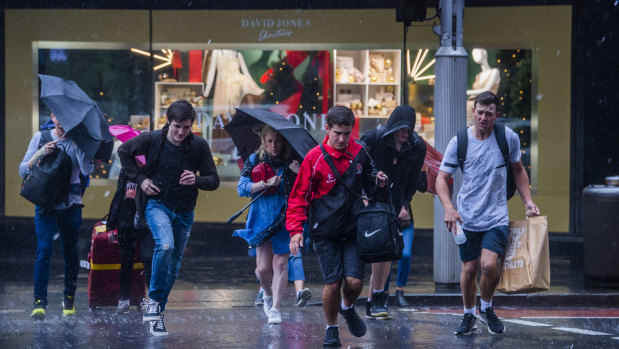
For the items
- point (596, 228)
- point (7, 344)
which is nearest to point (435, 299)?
point (596, 228)

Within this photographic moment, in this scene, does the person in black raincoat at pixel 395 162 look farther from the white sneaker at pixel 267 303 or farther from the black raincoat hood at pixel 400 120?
the white sneaker at pixel 267 303

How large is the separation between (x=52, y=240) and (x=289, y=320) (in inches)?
89.6

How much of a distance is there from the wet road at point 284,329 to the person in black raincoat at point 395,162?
306 millimetres

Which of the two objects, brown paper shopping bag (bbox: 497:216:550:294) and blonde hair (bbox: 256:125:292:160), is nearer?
brown paper shopping bag (bbox: 497:216:550:294)

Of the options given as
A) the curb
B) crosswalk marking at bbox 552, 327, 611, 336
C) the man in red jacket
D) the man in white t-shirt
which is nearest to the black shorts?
the man in white t-shirt

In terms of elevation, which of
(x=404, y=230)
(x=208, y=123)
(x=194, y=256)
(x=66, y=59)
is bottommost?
(x=194, y=256)

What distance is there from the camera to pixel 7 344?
283 inches

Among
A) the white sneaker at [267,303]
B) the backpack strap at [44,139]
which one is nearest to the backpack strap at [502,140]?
the white sneaker at [267,303]

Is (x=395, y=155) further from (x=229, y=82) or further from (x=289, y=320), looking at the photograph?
(x=229, y=82)

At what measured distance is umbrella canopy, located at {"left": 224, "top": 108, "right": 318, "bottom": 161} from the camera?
800 centimetres

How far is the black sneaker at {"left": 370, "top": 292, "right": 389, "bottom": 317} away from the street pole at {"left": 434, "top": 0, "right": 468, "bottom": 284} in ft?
7.09

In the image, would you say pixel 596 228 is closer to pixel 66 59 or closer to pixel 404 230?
pixel 404 230

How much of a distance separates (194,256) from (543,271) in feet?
24.6

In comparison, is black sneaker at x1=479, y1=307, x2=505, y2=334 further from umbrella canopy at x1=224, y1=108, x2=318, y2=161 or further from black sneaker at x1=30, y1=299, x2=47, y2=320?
black sneaker at x1=30, y1=299, x2=47, y2=320
